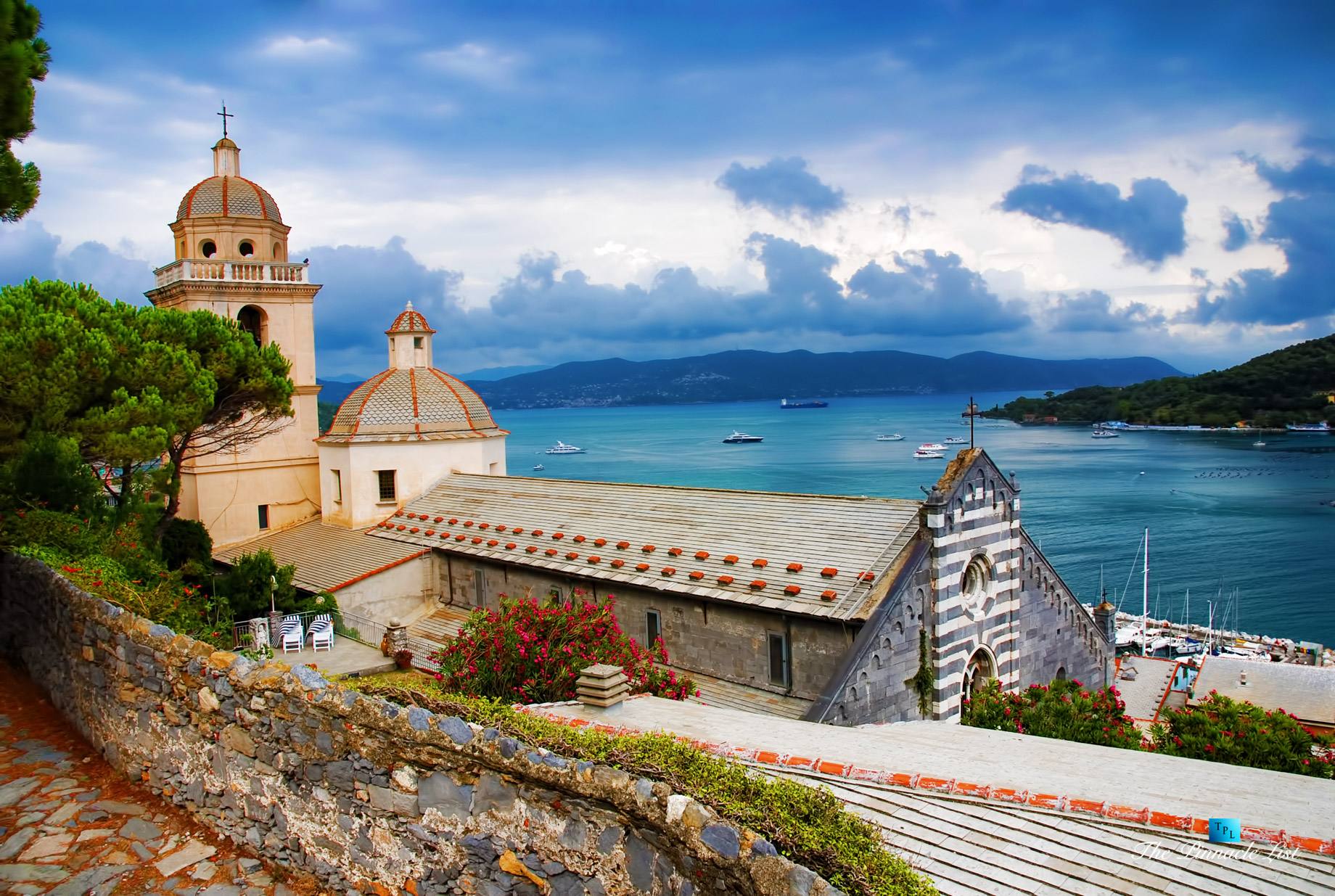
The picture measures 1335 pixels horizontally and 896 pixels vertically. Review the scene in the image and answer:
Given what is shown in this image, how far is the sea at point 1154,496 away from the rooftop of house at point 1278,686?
19.1 metres

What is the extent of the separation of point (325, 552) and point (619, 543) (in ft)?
50.2

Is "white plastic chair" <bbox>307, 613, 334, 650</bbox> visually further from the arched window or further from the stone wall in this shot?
the stone wall

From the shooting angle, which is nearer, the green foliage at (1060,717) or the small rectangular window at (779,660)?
the green foliage at (1060,717)

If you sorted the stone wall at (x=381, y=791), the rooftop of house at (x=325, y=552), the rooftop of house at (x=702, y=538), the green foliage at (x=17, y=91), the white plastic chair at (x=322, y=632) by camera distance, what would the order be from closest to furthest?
the stone wall at (x=381, y=791), the green foliage at (x=17, y=91), the rooftop of house at (x=702, y=538), the white plastic chair at (x=322, y=632), the rooftop of house at (x=325, y=552)

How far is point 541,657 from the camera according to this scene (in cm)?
1658

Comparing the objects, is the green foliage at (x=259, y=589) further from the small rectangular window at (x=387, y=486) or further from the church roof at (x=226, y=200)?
the church roof at (x=226, y=200)

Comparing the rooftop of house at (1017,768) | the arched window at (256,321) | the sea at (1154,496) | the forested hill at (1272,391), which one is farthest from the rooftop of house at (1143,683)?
the forested hill at (1272,391)

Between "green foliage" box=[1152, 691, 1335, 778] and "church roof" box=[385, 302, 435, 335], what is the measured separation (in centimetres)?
3265

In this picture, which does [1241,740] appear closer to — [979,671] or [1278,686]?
[979,671]

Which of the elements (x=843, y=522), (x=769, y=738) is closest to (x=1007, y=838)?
(x=769, y=738)

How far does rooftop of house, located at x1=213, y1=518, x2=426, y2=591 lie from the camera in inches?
1282

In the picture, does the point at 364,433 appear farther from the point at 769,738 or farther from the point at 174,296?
the point at 769,738

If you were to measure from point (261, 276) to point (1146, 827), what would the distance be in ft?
130

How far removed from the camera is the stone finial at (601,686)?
14234 millimetres
